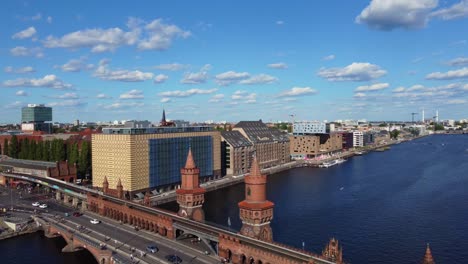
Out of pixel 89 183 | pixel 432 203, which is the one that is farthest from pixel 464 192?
pixel 89 183

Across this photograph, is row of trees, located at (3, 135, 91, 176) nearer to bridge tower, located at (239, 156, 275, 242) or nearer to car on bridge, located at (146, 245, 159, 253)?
car on bridge, located at (146, 245, 159, 253)

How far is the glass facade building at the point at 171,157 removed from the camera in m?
112

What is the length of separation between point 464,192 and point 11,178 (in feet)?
412

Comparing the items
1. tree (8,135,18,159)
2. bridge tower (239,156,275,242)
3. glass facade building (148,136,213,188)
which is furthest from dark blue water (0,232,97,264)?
tree (8,135,18,159)

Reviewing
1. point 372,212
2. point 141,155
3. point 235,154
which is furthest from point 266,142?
point 372,212

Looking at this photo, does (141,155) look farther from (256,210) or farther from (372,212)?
(256,210)

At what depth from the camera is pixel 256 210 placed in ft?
184

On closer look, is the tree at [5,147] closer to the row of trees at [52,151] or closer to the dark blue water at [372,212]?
the row of trees at [52,151]

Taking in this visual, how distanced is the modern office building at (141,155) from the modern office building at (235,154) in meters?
22.3

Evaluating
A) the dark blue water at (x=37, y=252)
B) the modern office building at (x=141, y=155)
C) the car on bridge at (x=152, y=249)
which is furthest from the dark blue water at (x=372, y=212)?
the dark blue water at (x=37, y=252)

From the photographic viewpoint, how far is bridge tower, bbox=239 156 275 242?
185 feet

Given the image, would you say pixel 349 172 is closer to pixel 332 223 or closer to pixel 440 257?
pixel 332 223

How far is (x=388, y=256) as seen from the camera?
6438cm

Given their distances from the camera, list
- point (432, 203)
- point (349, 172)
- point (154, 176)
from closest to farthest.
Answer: point (432, 203)
point (154, 176)
point (349, 172)
